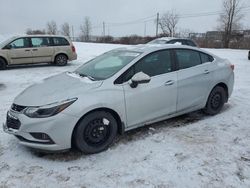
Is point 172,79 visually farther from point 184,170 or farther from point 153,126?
point 184,170

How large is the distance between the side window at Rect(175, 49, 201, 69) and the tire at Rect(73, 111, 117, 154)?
176cm

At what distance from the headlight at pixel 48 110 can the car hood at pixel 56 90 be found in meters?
0.07

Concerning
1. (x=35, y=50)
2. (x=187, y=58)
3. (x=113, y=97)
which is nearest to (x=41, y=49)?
(x=35, y=50)

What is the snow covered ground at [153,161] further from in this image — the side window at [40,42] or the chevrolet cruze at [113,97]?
the side window at [40,42]

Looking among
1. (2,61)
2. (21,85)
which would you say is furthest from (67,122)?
(2,61)

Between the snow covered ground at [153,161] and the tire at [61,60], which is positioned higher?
the tire at [61,60]

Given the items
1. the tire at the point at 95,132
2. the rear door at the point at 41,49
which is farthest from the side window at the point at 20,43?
the tire at the point at 95,132

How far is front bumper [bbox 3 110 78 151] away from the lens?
3480 millimetres

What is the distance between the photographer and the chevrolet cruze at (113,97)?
3.55 m

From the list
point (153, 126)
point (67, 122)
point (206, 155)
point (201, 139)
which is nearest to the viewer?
point (67, 122)

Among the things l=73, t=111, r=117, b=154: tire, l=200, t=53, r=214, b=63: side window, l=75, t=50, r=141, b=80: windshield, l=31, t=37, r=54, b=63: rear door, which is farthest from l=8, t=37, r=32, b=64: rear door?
l=73, t=111, r=117, b=154: tire

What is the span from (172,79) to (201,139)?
43.6 inches

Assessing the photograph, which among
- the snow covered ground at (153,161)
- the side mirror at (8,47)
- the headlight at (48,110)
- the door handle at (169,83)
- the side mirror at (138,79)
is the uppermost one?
the side mirror at (8,47)

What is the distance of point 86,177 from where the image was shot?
3.30 metres
